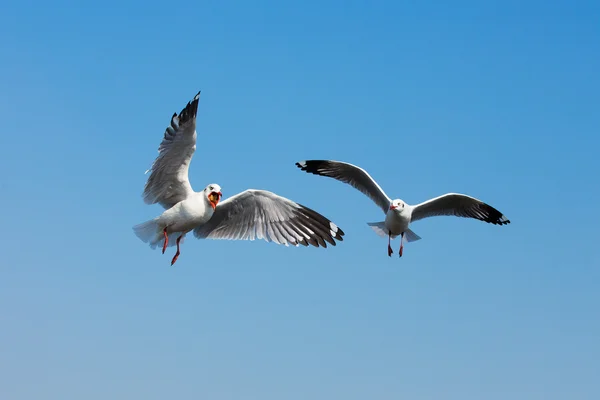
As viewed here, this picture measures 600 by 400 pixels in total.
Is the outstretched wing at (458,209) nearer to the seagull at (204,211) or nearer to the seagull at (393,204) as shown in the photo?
the seagull at (393,204)

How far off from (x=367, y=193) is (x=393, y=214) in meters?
0.78

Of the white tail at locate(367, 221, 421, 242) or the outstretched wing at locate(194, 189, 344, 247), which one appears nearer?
the outstretched wing at locate(194, 189, 344, 247)

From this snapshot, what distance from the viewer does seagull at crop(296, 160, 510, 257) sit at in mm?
11734

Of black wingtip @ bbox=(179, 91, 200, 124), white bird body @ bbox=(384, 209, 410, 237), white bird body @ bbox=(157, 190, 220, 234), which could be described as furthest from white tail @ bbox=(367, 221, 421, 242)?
black wingtip @ bbox=(179, 91, 200, 124)

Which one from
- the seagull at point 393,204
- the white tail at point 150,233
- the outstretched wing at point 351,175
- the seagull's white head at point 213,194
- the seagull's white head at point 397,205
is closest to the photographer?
the seagull's white head at point 213,194

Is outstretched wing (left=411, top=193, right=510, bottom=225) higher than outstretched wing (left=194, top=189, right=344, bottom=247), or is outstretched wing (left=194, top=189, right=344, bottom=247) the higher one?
outstretched wing (left=411, top=193, right=510, bottom=225)

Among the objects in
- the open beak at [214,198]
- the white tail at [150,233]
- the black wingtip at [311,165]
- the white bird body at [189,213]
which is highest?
the black wingtip at [311,165]

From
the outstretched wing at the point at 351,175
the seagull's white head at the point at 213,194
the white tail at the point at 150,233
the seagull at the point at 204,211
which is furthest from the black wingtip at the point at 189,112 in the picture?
the outstretched wing at the point at 351,175

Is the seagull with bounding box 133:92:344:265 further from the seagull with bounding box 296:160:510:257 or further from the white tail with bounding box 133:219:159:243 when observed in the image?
the seagull with bounding box 296:160:510:257

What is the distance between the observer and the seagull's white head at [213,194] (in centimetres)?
871

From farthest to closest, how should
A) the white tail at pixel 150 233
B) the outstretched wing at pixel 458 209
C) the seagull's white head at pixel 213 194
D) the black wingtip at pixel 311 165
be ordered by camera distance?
1. the black wingtip at pixel 311 165
2. the outstretched wing at pixel 458 209
3. the white tail at pixel 150 233
4. the seagull's white head at pixel 213 194

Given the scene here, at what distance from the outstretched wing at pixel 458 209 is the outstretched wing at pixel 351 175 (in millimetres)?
534

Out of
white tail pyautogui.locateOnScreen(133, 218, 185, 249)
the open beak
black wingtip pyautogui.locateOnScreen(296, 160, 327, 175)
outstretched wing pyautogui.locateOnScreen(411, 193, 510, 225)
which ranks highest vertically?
black wingtip pyautogui.locateOnScreen(296, 160, 327, 175)

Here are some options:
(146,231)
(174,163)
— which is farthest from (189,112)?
(146,231)
